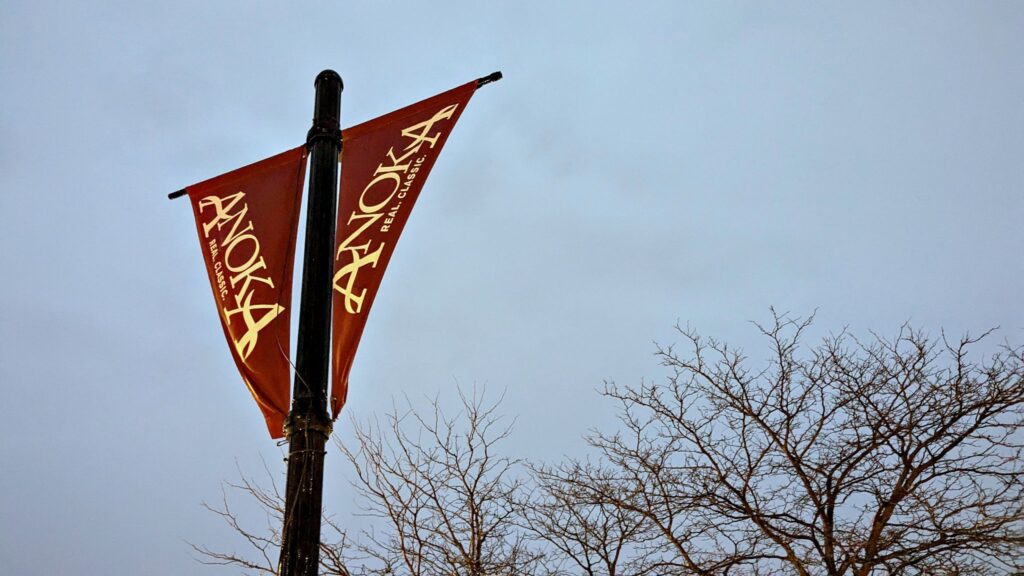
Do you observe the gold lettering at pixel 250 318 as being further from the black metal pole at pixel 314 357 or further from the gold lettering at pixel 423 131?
the gold lettering at pixel 423 131

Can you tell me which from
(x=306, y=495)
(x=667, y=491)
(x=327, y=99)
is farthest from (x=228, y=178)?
(x=667, y=491)

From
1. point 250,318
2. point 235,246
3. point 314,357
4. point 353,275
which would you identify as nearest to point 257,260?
point 235,246

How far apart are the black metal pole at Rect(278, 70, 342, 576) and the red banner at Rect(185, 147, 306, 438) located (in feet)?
1.17

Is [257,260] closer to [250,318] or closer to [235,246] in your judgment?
[235,246]

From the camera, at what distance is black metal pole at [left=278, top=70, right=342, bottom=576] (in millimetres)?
4234

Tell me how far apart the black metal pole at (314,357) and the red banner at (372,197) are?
30cm

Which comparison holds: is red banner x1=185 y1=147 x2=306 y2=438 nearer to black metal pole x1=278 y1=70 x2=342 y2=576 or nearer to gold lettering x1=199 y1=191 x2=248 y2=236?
gold lettering x1=199 y1=191 x2=248 y2=236

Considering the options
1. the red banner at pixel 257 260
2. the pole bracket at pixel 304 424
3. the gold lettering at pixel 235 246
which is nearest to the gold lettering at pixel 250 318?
the red banner at pixel 257 260

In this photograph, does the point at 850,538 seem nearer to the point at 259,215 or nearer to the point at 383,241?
the point at 383,241

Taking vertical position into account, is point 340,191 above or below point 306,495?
above

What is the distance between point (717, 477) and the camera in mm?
9836

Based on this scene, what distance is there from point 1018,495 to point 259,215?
7.40 meters

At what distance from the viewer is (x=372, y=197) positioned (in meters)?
5.95

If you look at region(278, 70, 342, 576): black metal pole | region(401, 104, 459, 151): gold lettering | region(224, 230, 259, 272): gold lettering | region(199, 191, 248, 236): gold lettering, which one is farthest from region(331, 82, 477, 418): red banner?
region(199, 191, 248, 236): gold lettering
